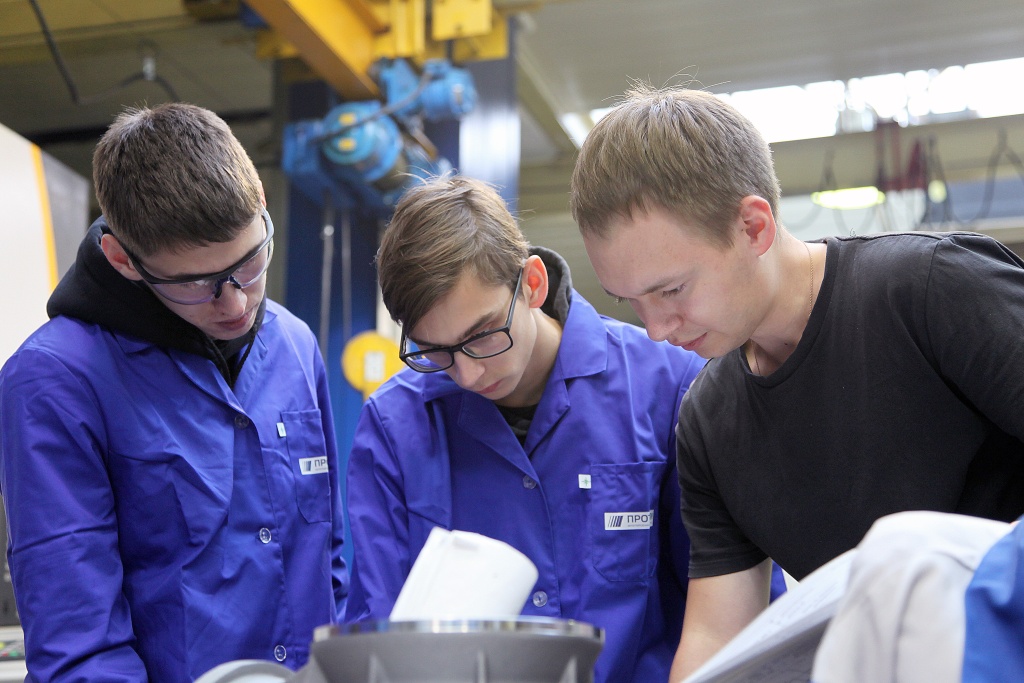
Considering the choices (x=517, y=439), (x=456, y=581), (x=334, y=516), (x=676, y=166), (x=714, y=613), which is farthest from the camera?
(x=334, y=516)

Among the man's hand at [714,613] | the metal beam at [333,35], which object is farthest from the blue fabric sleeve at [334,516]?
the metal beam at [333,35]

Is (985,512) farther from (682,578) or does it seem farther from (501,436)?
(501,436)

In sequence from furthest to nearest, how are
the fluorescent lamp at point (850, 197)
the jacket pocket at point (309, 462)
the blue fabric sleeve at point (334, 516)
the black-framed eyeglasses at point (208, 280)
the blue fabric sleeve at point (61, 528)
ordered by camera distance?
1. the fluorescent lamp at point (850, 197)
2. the blue fabric sleeve at point (334, 516)
3. the jacket pocket at point (309, 462)
4. the black-framed eyeglasses at point (208, 280)
5. the blue fabric sleeve at point (61, 528)

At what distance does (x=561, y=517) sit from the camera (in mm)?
1492

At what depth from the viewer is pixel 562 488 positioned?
4.93 ft

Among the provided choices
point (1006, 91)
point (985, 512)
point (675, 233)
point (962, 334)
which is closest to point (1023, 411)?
point (962, 334)

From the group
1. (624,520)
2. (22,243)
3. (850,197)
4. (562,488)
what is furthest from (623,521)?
(850,197)

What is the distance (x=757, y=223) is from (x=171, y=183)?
84cm

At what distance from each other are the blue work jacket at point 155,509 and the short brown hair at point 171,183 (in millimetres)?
214

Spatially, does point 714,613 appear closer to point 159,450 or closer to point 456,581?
point 456,581

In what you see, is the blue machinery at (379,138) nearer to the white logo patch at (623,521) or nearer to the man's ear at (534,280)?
the man's ear at (534,280)

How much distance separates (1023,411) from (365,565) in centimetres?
91

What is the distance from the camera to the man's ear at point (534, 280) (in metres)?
1.48

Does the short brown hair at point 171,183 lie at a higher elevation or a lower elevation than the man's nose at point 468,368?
higher
